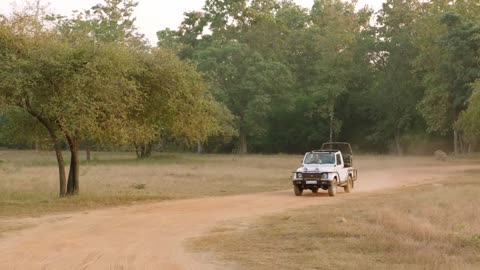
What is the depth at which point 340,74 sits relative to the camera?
75625mm

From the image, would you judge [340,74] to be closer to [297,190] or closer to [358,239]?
[297,190]


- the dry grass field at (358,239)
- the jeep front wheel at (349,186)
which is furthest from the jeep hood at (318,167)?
the dry grass field at (358,239)

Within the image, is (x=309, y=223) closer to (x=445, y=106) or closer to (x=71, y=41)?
(x=71, y=41)

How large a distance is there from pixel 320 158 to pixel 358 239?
1331 cm

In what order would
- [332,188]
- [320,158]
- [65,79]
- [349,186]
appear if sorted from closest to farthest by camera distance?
1. [65,79]
2. [332,188]
3. [320,158]
4. [349,186]

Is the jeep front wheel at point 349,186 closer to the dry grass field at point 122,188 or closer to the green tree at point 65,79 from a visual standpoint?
the dry grass field at point 122,188

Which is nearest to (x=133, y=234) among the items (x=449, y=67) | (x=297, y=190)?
(x=297, y=190)

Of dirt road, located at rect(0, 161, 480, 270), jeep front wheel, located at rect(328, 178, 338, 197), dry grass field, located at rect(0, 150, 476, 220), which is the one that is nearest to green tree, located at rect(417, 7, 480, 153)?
dry grass field, located at rect(0, 150, 476, 220)

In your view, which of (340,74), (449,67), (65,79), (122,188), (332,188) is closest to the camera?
(65,79)

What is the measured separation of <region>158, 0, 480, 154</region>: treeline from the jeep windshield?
36.6m

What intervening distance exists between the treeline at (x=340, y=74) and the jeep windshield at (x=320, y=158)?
36.6 m

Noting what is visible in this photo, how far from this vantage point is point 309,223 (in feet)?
53.3

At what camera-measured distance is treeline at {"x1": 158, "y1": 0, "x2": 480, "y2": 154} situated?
63.5 m

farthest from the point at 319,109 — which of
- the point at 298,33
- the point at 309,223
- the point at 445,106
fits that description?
the point at 309,223
